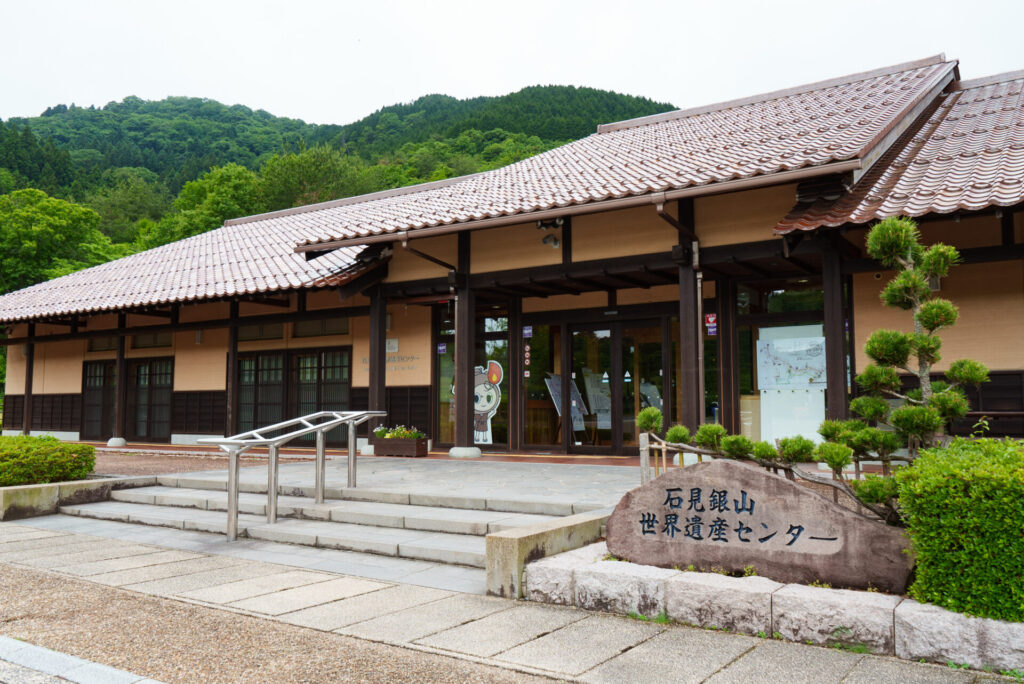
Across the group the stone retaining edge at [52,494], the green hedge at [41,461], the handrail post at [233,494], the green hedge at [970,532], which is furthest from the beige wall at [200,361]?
the green hedge at [970,532]

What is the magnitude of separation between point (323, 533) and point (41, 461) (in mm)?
4242

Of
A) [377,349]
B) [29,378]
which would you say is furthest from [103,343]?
[377,349]

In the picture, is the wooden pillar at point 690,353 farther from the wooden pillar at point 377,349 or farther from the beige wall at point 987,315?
the wooden pillar at point 377,349

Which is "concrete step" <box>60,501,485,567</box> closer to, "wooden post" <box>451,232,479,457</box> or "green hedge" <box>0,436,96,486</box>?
"green hedge" <box>0,436,96,486</box>

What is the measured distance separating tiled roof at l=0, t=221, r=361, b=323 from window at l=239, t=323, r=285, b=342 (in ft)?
3.86

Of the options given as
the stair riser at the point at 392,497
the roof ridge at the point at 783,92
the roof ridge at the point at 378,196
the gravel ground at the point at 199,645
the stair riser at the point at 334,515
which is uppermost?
the roof ridge at the point at 783,92

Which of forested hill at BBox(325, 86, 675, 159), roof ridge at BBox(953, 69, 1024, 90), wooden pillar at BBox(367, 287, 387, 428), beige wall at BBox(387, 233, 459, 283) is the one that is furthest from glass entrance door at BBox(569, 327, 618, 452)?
forested hill at BBox(325, 86, 675, 159)

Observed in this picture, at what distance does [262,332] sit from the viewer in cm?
1454

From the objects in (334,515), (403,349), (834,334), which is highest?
(403,349)

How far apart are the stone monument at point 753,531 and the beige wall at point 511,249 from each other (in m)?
6.24

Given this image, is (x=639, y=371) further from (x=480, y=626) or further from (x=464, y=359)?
(x=480, y=626)

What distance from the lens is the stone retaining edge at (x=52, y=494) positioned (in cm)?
752

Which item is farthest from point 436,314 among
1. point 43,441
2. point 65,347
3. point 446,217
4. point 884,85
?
point 65,347

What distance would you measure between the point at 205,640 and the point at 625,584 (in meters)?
2.35
